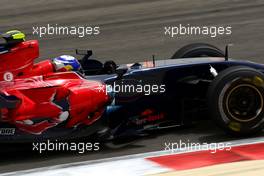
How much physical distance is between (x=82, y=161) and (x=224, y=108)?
1.56 m

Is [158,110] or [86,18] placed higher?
[86,18]

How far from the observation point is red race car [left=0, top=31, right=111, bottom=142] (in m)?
6.39

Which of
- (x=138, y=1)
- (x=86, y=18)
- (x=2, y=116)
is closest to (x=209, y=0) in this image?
(x=138, y=1)

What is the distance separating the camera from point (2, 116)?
6.37 m

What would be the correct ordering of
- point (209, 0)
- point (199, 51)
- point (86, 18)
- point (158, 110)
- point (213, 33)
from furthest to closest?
1. point (209, 0)
2. point (86, 18)
3. point (213, 33)
4. point (199, 51)
5. point (158, 110)

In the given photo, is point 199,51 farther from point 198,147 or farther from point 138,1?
point 138,1
